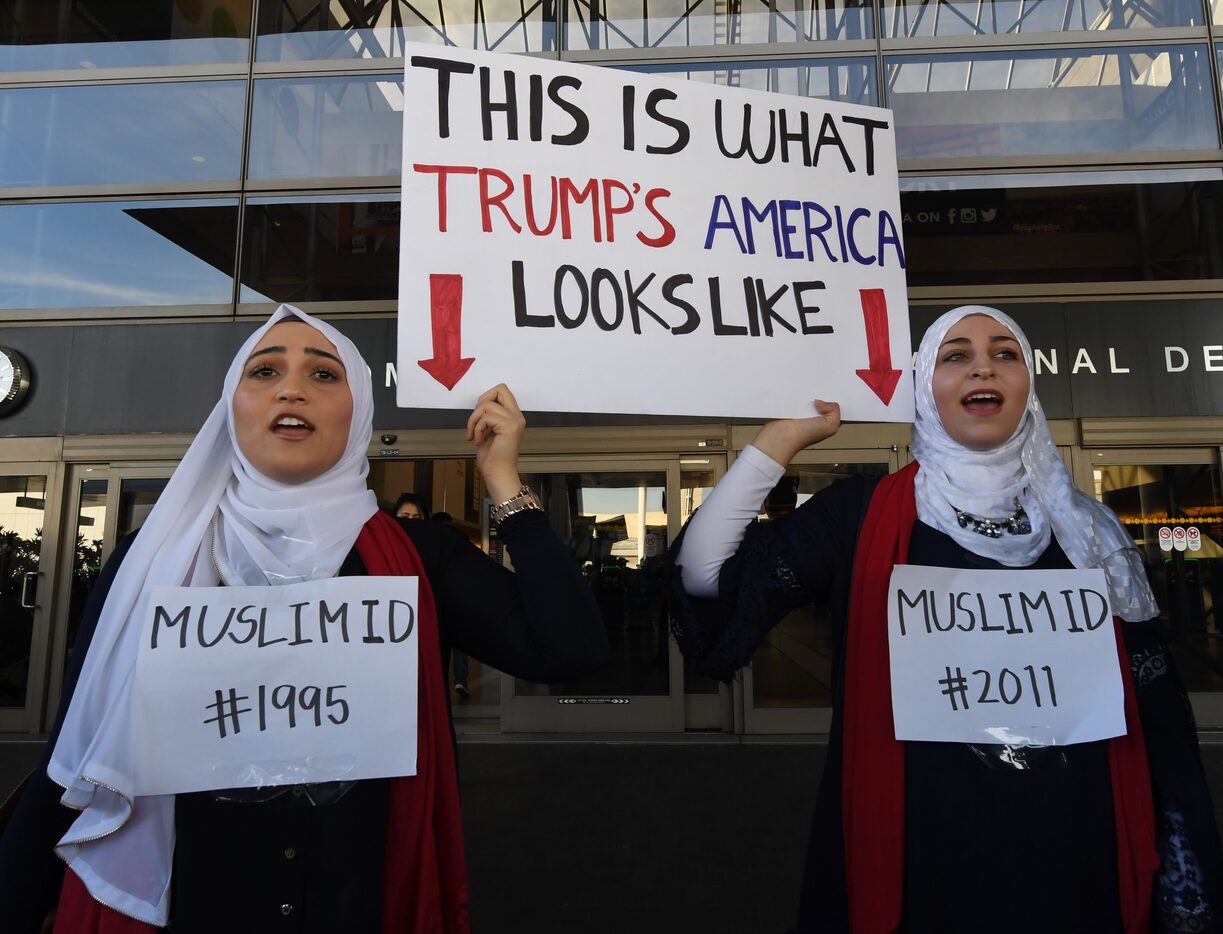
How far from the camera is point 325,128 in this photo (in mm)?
6590

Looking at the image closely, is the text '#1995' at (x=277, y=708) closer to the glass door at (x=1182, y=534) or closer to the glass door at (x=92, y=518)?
the glass door at (x=92, y=518)

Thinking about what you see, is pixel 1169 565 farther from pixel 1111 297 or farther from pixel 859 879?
pixel 859 879

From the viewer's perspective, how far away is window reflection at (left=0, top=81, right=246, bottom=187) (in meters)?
Result: 6.54

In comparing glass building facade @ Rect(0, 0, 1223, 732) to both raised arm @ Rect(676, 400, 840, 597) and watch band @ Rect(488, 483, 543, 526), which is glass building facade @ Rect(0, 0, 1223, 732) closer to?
raised arm @ Rect(676, 400, 840, 597)

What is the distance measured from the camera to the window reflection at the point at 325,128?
654cm

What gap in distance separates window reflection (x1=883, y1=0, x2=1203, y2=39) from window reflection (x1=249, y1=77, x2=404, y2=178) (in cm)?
427

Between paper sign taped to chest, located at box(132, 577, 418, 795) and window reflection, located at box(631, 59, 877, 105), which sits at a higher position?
window reflection, located at box(631, 59, 877, 105)

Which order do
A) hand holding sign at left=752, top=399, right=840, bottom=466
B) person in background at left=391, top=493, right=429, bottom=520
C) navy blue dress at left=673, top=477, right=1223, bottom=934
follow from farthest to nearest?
1. person in background at left=391, top=493, right=429, bottom=520
2. hand holding sign at left=752, top=399, right=840, bottom=466
3. navy blue dress at left=673, top=477, right=1223, bottom=934

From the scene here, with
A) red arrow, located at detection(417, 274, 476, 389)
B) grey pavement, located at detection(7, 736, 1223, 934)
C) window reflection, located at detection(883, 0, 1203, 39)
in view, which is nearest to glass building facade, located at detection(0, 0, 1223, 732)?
window reflection, located at detection(883, 0, 1203, 39)

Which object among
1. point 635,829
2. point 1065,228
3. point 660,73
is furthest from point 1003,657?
point 1065,228

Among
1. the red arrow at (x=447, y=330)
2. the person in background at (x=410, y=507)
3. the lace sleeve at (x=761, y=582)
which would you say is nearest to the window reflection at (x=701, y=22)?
the person in background at (x=410, y=507)

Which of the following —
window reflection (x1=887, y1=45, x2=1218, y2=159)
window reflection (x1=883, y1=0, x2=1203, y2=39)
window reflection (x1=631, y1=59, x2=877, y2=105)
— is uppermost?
window reflection (x1=883, y1=0, x2=1203, y2=39)

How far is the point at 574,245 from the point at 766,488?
2.08ft

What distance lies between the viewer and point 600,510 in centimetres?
614
